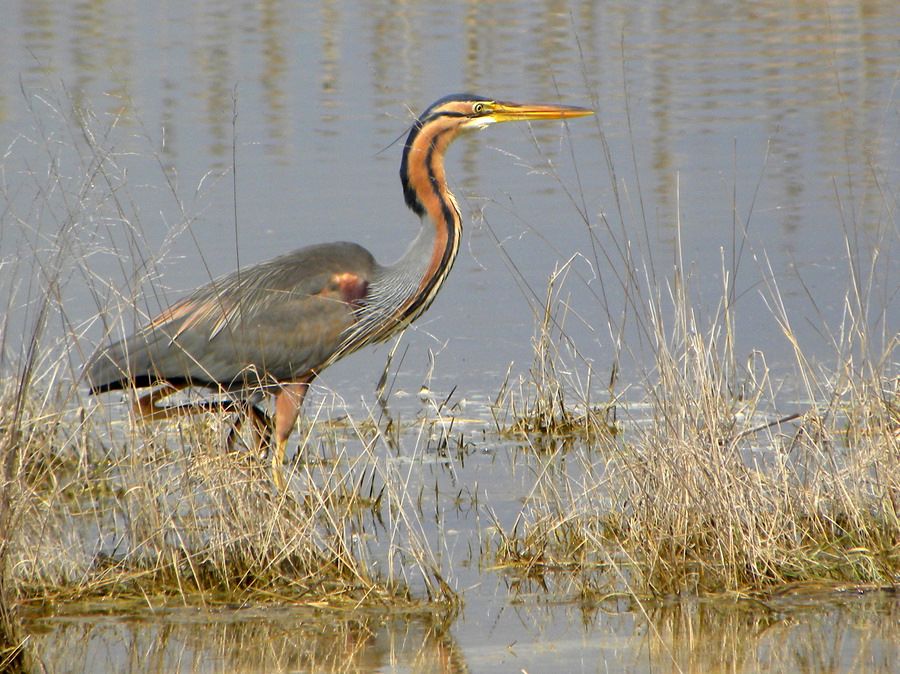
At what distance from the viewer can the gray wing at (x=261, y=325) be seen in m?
6.34

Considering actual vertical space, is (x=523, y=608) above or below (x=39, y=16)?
below

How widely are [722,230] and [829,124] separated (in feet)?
13.1

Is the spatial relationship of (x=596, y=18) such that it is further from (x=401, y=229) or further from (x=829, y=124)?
(x=401, y=229)

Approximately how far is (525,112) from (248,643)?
336cm

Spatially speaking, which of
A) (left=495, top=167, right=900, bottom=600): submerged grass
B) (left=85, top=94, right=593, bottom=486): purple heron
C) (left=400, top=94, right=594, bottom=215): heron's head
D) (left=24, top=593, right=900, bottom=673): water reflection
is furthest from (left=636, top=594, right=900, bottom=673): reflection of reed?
(left=400, top=94, right=594, bottom=215): heron's head

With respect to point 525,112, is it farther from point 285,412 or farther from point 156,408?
point 156,408

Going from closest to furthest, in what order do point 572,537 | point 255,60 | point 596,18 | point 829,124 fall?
point 572,537 < point 829,124 < point 255,60 < point 596,18

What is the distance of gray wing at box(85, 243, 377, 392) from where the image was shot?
6340mm

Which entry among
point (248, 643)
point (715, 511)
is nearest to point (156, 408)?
point (248, 643)

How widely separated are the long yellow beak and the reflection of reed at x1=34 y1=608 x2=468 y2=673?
3090 millimetres

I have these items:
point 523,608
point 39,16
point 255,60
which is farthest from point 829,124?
point 39,16

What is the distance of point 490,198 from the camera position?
6273 millimetres

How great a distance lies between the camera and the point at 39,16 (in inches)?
936

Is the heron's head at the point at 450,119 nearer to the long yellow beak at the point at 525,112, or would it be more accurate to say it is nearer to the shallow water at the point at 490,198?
the long yellow beak at the point at 525,112
